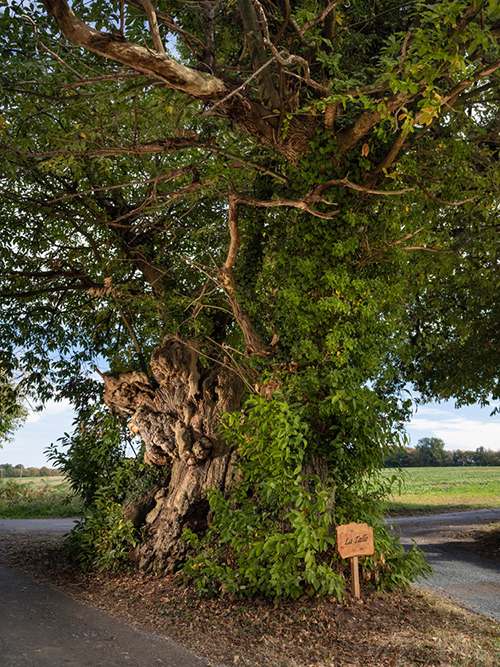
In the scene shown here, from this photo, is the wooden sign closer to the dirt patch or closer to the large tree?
the large tree

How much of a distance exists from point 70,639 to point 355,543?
3502 millimetres

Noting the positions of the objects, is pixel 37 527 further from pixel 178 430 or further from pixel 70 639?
pixel 70 639

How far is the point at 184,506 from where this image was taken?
353 inches

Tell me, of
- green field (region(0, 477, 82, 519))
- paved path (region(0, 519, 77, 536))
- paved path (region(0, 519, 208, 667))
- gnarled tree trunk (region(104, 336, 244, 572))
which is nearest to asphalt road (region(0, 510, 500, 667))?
paved path (region(0, 519, 208, 667))

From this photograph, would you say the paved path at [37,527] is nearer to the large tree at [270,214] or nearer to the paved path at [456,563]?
the large tree at [270,214]

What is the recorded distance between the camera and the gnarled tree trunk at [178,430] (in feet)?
29.4

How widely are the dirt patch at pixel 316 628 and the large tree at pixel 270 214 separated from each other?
457 millimetres

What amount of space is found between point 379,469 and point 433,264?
3910 millimetres

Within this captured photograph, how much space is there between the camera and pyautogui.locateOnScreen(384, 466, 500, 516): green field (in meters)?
21.2

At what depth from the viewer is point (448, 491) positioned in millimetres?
29016

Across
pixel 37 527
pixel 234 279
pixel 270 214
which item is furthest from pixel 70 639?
pixel 37 527

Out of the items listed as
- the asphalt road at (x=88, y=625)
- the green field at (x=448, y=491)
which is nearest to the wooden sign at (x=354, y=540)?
the asphalt road at (x=88, y=625)

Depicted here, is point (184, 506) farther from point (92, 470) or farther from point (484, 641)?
point (484, 641)

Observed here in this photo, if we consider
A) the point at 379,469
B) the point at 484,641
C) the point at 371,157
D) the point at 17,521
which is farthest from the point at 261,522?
the point at 17,521
